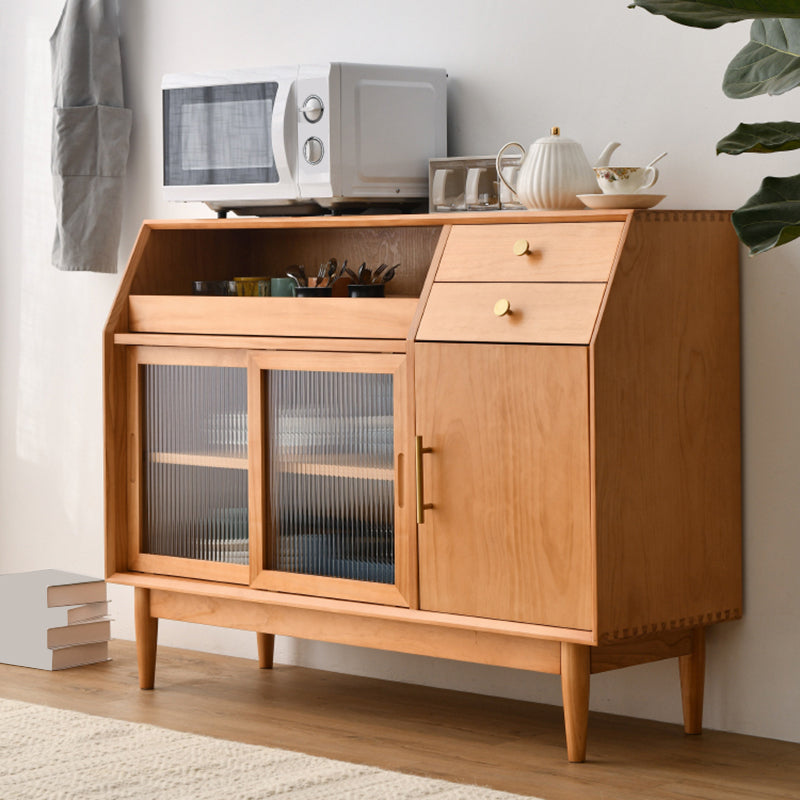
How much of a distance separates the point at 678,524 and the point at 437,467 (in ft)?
1.60

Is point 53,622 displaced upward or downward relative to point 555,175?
downward

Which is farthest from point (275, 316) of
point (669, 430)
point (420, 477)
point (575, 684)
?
point (575, 684)

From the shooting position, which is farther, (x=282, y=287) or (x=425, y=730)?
(x=282, y=287)

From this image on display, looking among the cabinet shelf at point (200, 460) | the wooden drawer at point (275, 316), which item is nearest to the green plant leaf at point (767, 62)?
the wooden drawer at point (275, 316)

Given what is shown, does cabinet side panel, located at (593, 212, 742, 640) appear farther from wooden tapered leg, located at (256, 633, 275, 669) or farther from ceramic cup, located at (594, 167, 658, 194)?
wooden tapered leg, located at (256, 633, 275, 669)

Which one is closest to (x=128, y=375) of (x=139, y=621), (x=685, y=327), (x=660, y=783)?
(x=139, y=621)

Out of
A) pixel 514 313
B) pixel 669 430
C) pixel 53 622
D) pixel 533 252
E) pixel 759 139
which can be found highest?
pixel 759 139

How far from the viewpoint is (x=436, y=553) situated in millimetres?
2838

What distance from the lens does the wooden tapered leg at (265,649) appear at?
11.9 feet

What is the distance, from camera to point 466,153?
3.29 metres

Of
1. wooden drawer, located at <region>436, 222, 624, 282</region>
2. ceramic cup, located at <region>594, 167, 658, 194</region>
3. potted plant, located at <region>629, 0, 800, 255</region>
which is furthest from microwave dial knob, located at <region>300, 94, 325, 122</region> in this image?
potted plant, located at <region>629, 0, 800, 255</region>

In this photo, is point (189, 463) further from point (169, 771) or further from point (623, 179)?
point (623, 179)

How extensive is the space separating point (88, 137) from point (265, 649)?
1.46m

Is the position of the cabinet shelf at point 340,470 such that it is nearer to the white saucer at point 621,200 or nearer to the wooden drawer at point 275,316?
the wooden drawer at point 275,316
